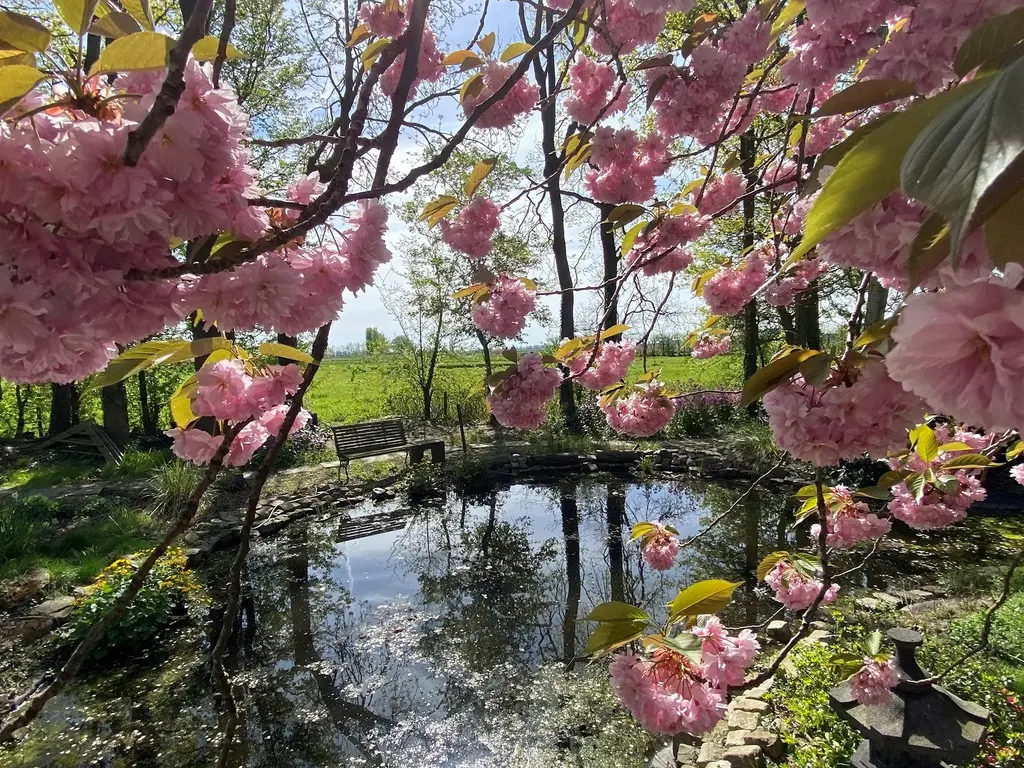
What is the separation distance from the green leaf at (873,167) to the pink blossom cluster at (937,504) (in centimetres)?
151

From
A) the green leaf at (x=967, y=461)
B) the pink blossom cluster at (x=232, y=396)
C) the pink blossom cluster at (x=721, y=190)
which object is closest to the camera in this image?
the pink blossom cluster at (x=232, y=396)

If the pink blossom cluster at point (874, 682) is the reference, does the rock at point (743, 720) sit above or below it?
below

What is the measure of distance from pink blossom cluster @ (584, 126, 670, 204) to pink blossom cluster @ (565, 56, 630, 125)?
25 cm

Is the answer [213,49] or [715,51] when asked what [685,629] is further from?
[715,51]

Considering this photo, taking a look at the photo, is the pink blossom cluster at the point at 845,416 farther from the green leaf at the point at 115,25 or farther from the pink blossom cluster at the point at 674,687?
the green leaf at the point at 115,25

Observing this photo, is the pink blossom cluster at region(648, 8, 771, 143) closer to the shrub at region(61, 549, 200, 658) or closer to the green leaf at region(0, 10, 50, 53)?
the green leaf at region(0, 10, 50, 53)

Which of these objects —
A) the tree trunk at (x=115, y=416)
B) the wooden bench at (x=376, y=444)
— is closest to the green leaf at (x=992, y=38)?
the wooden bench at (x=376, y=444)

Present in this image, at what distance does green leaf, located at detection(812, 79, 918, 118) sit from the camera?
64 centimetres

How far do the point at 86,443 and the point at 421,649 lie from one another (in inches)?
291

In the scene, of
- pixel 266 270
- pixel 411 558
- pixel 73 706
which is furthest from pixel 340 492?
pixel 266 270

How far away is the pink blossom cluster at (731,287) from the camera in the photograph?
2319 millimetres

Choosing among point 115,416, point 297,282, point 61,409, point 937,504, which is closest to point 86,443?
point 115,416

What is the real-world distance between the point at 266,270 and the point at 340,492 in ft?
25.0

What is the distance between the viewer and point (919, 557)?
212 inches
